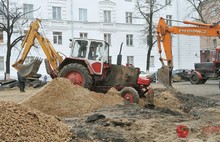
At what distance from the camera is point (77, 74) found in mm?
14094

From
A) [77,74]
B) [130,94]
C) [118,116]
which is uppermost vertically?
[77,74]

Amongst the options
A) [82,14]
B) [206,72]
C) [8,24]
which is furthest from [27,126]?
[82,14]

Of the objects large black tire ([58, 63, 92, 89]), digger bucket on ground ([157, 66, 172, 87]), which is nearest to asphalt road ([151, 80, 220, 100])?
digger bucket on ground ([157, 66, 172, 87])

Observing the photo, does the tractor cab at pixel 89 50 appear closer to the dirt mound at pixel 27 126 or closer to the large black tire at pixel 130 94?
the large black tire at pixel 130 94

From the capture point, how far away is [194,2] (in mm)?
→ 41094

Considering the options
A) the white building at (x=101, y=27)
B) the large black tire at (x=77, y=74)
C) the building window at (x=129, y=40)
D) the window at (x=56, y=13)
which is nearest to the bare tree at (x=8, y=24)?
the white building at (x=101, y=27)

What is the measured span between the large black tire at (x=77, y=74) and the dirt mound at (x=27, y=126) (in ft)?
21.0

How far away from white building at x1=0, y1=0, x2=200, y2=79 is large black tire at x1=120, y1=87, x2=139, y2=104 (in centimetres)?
2378

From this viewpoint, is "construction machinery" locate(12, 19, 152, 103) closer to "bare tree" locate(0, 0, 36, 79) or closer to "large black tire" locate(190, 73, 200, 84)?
"large black tire" locate(190, 73, 200, 84)

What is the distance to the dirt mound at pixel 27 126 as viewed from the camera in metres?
6.17

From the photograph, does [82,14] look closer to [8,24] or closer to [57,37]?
[57,37]

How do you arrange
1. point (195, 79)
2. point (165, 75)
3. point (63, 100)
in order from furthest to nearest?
point (195, 79) → point (165, 75) → point (63, 100)

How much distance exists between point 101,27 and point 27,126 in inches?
1396

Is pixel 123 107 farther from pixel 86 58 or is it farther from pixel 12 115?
pixel 12 115
